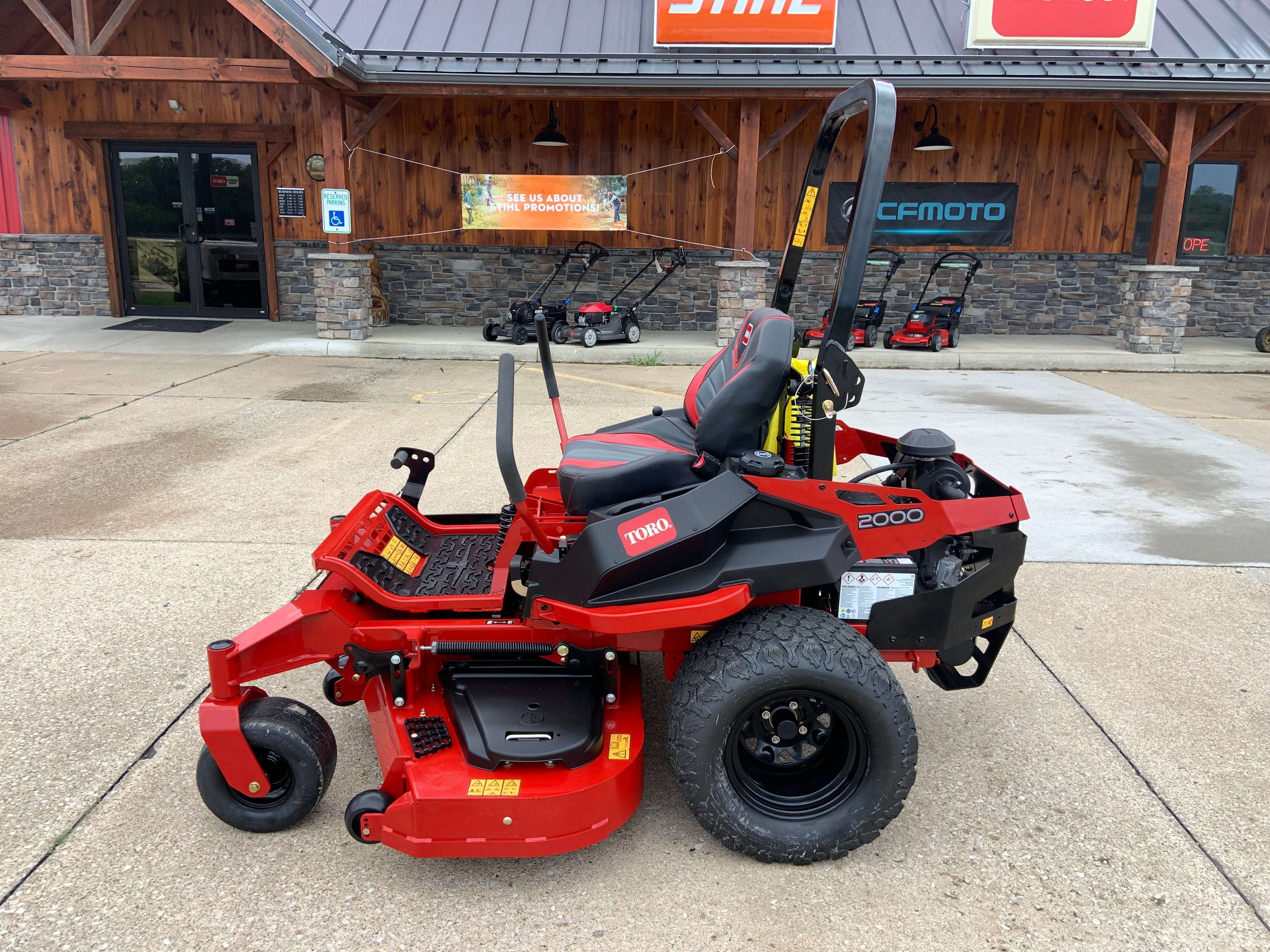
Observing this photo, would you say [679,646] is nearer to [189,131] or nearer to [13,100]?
[189,131]

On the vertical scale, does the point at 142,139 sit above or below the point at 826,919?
Answer: above

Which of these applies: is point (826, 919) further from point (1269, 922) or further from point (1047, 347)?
point (1047, 347)

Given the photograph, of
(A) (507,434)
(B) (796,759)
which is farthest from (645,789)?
(A) (507,434)

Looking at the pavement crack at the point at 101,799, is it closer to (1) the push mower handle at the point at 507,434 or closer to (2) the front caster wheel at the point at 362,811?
(2) the front caster wheel at the point at 362,811

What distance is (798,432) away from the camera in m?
3.16

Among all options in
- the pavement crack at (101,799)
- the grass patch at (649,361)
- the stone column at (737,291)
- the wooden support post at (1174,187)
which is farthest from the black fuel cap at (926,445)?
the wooden support post at (1174,187)

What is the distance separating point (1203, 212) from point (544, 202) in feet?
31.3

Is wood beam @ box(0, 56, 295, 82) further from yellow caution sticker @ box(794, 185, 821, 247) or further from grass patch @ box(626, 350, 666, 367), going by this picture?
yellow caution sticker @ box(794, 185, 821, 247)

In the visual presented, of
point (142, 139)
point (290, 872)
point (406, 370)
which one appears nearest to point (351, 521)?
point (290, 872)

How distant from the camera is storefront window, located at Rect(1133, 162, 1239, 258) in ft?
42.8

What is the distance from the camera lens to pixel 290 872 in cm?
251

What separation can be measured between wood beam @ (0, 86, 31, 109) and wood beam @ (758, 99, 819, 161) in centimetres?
1023

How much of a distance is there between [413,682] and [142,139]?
12959 millimetres

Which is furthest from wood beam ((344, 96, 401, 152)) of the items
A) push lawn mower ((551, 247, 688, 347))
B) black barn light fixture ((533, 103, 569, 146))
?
push lawn mower ((551, 247, 688, 347))
